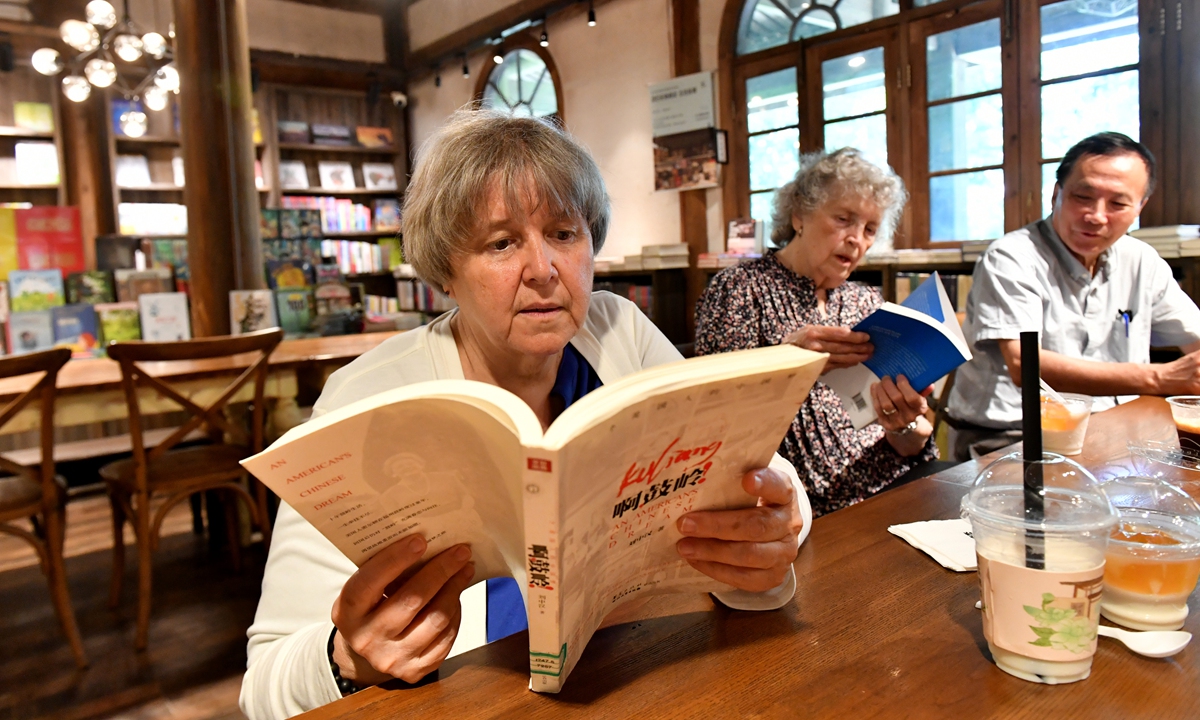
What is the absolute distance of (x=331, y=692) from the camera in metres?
0.71

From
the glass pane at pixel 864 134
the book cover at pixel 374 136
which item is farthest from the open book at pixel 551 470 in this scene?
the book cover at pixel 374 136

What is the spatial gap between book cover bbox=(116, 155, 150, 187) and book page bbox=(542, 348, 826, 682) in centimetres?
667

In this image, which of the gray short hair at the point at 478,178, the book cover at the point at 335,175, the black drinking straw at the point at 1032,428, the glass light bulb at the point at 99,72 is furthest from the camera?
the book cover at the point at 335,175

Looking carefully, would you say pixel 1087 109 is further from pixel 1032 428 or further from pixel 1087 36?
pixel 1032 428

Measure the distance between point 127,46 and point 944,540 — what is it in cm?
453

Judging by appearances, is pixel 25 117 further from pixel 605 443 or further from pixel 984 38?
pixel 605 443

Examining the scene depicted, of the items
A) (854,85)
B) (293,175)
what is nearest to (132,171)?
(293,175)

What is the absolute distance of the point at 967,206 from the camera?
12.4 ft

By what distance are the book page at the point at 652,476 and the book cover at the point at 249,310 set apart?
3.53m

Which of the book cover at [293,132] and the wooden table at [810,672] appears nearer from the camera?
the wooden table at [810,672]

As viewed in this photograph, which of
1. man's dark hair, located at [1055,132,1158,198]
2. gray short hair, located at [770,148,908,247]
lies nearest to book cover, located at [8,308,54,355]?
gray short hair, located at [770,148,908,247]

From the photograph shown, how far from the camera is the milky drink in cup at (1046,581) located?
23.9 inches

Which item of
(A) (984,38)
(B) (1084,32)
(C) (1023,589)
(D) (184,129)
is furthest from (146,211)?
(C) (1023,589)

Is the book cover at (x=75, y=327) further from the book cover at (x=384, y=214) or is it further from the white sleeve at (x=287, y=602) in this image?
the book cover at (x=384, y=214)
